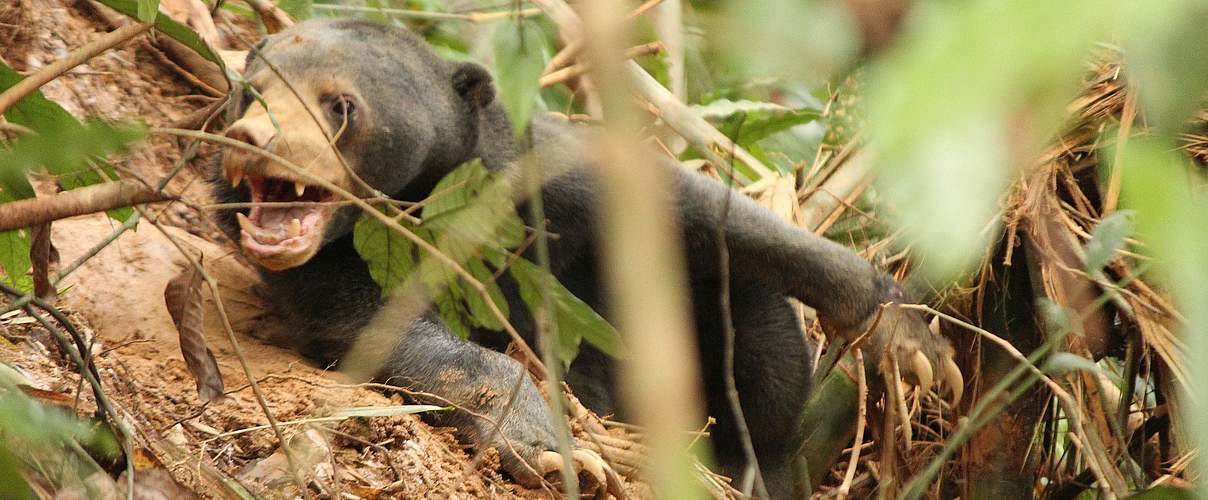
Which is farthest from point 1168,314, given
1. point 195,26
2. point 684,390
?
point 195,26

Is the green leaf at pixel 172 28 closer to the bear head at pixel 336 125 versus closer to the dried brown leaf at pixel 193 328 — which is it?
the bear head at pixel 336 125

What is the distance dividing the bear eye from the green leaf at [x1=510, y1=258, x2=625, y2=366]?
144 cm

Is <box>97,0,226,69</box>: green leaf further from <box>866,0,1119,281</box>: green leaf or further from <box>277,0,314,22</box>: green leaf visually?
<box>866,0,1119,281</box>: green leaf

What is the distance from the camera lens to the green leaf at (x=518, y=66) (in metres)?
1.41

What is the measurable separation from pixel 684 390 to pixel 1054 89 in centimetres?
25

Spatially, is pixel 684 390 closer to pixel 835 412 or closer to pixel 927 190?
pixel 927 190

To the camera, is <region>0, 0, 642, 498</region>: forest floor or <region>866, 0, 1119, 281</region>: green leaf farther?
<region>0, 0, 642, 498</region>: forest floor

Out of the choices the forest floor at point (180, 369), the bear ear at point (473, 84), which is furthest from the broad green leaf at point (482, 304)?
the bear ear at point (473, 84)

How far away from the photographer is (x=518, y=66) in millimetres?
1522

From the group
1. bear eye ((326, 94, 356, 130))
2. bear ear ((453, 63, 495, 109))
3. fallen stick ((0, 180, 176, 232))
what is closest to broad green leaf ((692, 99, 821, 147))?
bear ear ((453, 63, 495, 109))

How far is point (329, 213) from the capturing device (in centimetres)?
369

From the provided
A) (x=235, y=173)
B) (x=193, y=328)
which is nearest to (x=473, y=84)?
(x=235, y=173)

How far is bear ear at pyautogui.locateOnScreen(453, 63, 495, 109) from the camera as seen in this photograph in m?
4.38

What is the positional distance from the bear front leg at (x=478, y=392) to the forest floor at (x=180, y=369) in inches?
2.9
